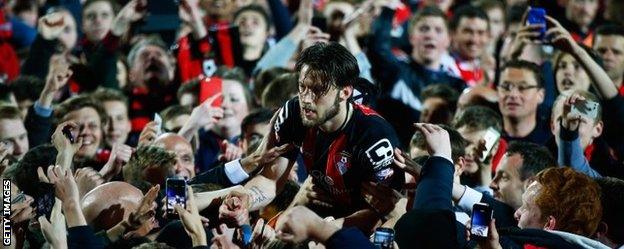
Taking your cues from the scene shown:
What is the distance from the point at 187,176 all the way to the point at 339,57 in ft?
6.68

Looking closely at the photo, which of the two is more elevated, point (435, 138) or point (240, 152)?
point (435, 138)

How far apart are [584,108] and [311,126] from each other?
2058 millimetres

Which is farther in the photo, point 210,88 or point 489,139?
point 210,88

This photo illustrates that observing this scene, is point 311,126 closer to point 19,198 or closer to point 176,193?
point 176,193

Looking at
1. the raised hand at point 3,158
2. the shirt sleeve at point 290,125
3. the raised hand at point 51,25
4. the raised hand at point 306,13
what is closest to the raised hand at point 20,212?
the raised hand at point 3,158

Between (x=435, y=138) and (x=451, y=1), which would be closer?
(x=435, y=138)

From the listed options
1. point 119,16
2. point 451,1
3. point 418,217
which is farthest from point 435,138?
point 451,1

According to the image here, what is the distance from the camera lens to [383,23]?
37.1 feet

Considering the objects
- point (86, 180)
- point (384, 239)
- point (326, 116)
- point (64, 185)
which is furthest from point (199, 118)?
point (384, 239)

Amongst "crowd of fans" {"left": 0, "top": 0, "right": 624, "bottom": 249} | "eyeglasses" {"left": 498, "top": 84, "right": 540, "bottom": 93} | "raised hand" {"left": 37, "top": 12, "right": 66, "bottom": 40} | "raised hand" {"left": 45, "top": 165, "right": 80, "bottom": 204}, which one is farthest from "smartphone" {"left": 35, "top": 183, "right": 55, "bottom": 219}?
"raised hand" {"left": 37, "top": 12, "right": 66, "bottom": 40}

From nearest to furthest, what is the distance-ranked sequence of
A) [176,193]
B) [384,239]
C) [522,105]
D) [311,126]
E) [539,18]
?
[384,239] → [176,193] → [311,126] → [539,18] → [522,105]

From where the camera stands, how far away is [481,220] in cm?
558

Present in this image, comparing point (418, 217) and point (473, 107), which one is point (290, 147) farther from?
point (473, 107)

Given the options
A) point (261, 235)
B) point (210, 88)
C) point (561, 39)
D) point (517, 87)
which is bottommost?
point (517, 87)
